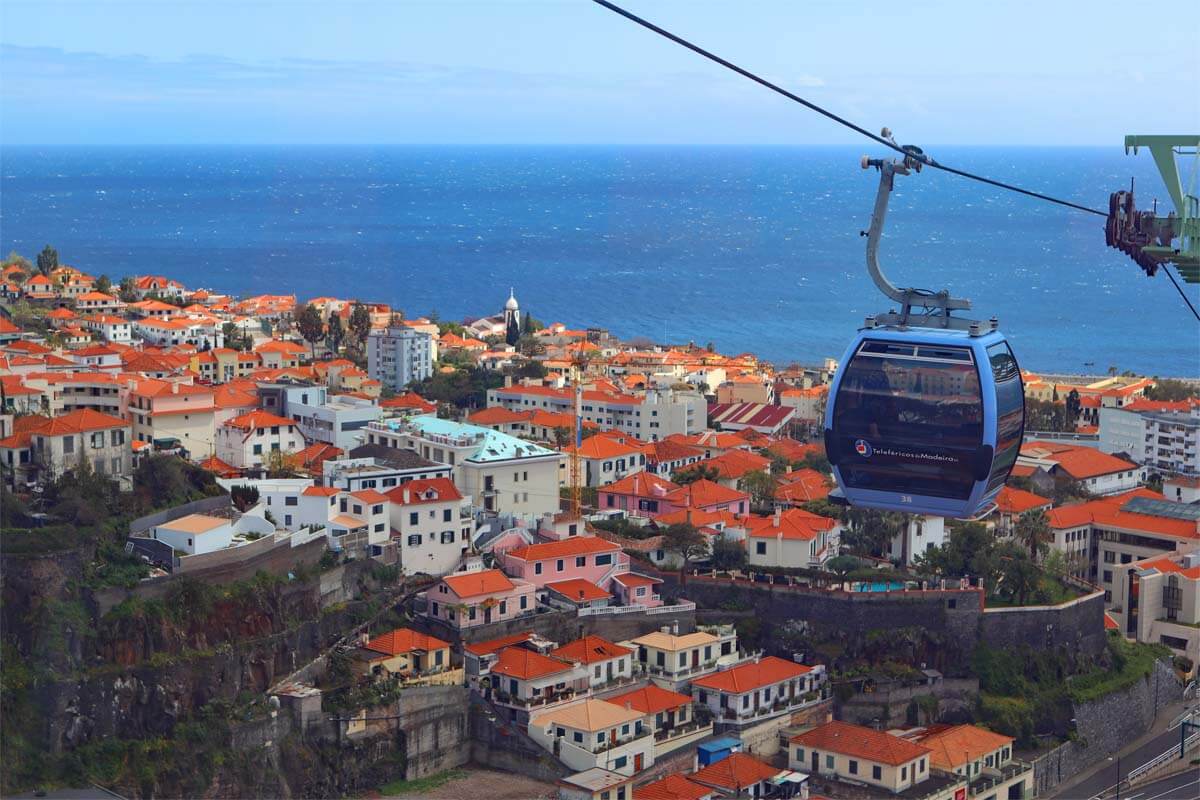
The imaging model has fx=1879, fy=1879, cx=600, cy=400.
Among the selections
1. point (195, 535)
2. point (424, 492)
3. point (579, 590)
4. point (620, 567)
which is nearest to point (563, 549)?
point (579, 590)

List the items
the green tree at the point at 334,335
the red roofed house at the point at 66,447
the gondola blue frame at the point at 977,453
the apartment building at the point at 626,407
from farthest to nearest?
the green tree at the point at 334,335
the apartment building at the point at 626,407
the red roofed house at the point at 66,447
the gondola blue frame at the point at 977,453

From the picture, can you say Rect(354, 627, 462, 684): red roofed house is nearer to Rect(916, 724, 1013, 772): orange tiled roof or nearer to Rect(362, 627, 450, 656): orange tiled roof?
Rect(362, 627, 450, 656): orange tiled roof

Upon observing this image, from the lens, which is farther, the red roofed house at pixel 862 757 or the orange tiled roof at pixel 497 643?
the orange tiled roof at pixel 497 643

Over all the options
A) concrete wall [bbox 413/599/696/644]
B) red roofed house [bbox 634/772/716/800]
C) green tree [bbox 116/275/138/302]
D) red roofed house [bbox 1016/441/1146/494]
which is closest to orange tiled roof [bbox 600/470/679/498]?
concrete wall [bbox 413/599/696/644]

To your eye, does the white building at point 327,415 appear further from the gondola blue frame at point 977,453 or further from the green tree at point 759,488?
the gondola blue frame at point 977,453

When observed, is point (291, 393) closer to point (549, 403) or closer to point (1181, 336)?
point (549, 403)

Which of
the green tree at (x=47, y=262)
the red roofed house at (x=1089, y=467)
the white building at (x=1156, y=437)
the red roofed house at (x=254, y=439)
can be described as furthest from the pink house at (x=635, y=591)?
the green tree at (x=47, y=262)

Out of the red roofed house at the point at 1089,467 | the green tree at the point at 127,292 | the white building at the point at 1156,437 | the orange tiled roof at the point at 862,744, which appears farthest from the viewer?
the green tree at the point at 127,292
